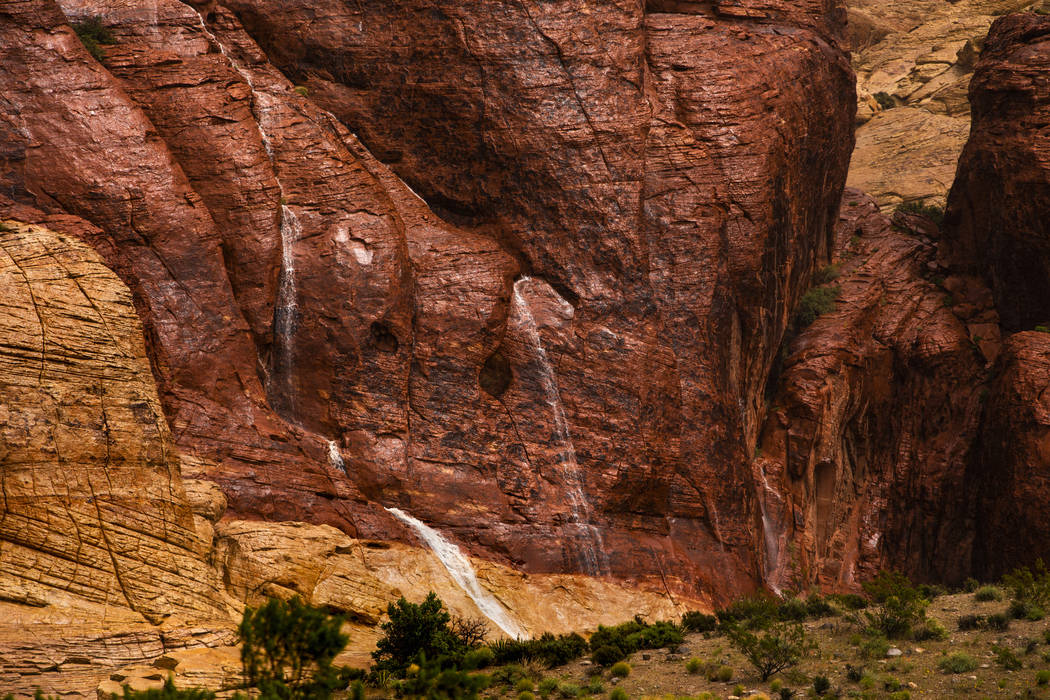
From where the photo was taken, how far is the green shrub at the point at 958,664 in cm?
2281

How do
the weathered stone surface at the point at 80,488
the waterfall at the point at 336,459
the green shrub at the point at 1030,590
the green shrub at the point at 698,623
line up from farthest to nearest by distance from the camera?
the waterfall at the point at 336,459, the green shrub at the point at 698,623, the green shrub at the point at 1030,590, the weathered stone surface at the point at 80,488

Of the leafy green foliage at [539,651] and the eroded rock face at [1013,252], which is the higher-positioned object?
the eroded rock face at [1013,252]

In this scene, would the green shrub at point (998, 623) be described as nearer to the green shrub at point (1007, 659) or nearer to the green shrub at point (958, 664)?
the green shrub at point (1007, 659)

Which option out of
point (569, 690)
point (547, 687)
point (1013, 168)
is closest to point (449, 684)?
point (569, 690)

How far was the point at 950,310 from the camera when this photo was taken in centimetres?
4791

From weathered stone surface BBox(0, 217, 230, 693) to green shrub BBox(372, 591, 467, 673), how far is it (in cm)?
395

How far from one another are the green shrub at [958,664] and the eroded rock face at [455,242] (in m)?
11.4

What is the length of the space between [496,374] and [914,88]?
61270mm

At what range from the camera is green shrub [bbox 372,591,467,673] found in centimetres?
2525

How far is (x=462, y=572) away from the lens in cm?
3081

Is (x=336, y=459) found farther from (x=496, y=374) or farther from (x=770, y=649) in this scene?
(x=770, y=649)

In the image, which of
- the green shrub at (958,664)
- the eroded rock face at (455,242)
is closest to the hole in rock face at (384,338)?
the eroded rock face at (455,242)

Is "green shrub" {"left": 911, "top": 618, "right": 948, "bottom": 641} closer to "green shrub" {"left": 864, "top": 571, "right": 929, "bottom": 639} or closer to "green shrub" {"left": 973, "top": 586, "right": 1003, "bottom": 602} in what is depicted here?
"green shrub" {"left": 864, "top": 571, "right": 929, "bottom": 639}

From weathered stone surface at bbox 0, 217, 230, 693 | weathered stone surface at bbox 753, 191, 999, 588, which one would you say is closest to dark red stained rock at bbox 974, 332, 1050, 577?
weathered stone surface at bbox 753, 191, 999, 588
